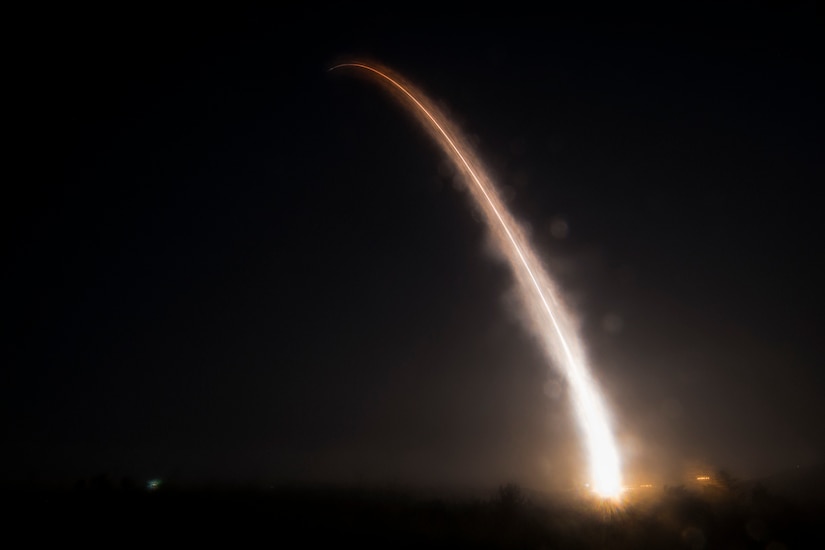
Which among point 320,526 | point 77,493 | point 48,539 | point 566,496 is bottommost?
point 48,539

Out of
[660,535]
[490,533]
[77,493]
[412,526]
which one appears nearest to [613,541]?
[660,535]

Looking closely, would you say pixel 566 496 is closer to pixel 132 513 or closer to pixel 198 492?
pixel 198 492

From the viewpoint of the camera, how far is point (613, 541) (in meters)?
24.8

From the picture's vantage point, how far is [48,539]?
19953 millimetres

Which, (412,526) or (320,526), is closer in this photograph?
(320,526)

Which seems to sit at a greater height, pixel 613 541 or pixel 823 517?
pixel 823 517

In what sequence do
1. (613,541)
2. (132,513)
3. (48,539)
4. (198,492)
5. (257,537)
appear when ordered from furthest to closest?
(198,492) → (132,513) → (613,541) → (257,537) → (48,539)

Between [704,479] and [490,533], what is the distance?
24.5m

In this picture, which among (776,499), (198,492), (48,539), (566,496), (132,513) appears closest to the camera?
(48,539)

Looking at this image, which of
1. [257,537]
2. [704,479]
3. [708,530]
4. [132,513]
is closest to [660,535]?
[708,530]

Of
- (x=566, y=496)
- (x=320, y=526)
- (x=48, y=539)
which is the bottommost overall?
(x=48, y=539)

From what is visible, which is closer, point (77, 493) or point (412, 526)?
point (412, 526)

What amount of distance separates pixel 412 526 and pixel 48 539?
46.7ft

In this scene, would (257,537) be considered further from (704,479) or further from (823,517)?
(704,479)
